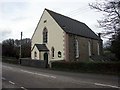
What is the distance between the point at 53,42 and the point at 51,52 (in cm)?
207

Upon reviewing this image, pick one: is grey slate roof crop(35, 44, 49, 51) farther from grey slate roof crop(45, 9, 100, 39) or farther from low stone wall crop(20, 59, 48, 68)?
grey slate roof crop(45, 9, 100, 39)

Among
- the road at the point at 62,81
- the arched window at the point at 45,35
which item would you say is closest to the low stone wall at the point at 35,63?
the arched window at the point at 45,35

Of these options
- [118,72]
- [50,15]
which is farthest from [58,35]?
[118,72]

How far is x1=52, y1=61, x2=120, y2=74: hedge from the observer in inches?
909

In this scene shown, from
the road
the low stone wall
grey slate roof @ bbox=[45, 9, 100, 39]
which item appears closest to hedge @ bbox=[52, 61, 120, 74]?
the low stone wall

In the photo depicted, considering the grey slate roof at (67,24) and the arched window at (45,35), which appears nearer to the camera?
the grey slate roof at (67,24)

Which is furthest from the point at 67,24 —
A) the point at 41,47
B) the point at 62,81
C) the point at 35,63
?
the point at 62,81

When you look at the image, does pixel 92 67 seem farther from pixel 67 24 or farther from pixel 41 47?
pixel 67 24

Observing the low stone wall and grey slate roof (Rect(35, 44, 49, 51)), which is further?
grey slate roof (Rect(35, 44, 49, 51))

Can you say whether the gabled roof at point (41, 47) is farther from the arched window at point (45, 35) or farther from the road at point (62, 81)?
the road at point (62, 81)

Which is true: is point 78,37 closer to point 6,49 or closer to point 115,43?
point 115,43

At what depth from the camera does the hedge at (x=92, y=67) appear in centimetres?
2308

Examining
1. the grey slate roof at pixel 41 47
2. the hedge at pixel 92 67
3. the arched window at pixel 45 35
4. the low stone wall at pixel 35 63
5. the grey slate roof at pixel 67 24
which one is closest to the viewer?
the hedge at pixel 92 67

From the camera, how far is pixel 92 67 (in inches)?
993
